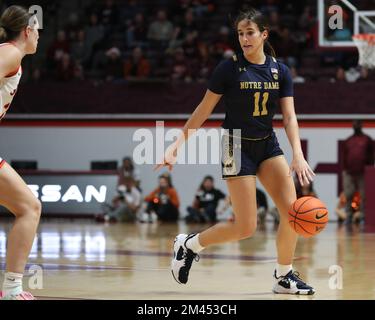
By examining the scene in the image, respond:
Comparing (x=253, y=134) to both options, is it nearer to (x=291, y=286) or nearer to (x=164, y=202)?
(x=291, y=286)

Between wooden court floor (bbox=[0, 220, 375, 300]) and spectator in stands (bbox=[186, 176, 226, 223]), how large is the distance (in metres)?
2.80

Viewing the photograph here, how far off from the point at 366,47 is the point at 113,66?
256 inches

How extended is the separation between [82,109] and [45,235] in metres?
6.55

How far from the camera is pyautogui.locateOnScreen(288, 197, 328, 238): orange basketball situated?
7777 millimetres

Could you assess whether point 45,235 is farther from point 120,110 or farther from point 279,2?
point 279,2

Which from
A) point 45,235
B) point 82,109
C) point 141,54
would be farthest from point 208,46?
point 45,235

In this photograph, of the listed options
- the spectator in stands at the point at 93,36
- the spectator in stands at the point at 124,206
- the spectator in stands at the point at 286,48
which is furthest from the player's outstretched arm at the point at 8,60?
the spectator in stands at the point at 93,36

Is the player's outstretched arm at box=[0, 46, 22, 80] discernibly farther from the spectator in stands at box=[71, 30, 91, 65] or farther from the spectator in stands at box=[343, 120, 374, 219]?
the spectator in stands at box=[71, 30, 91, 65]

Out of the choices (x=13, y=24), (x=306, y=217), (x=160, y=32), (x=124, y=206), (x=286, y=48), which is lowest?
(x=306, y=217)

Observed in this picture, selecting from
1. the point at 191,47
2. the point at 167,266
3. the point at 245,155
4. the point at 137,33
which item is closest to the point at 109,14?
the point at 137,33

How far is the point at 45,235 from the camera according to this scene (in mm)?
15039

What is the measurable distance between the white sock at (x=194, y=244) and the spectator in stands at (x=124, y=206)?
34.5 ft

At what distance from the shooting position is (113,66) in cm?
2159

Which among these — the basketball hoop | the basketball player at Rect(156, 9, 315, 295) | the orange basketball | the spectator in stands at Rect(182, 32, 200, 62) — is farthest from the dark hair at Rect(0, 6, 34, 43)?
the spectator in stands at Rect(182, 32, 200, 62)
